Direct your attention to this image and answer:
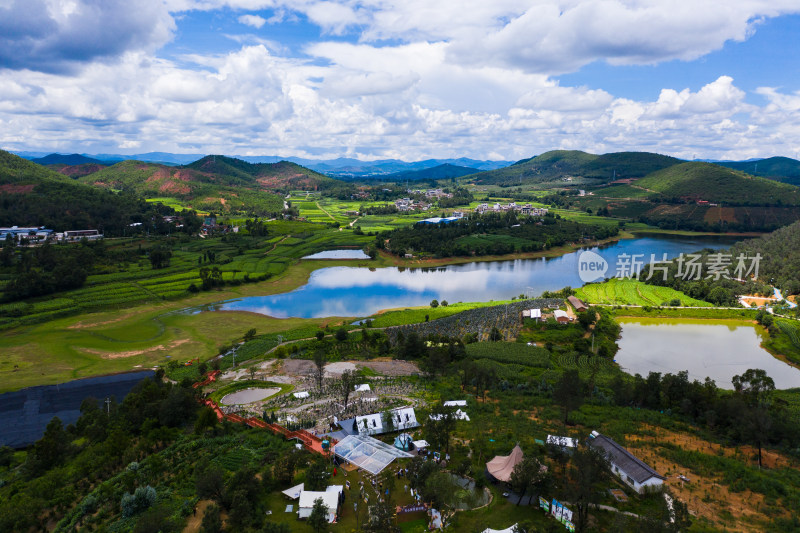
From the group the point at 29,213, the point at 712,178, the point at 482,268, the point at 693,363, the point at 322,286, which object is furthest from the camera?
the point at 712,178

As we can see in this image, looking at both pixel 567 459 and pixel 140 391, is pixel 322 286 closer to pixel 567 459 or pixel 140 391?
pixel 140 391

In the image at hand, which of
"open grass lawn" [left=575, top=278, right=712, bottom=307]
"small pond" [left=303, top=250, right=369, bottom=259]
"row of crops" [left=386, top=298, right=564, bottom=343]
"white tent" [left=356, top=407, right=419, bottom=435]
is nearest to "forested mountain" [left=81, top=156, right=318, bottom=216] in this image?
"small pond" [left=303, top=250, right=369, bottom=259]

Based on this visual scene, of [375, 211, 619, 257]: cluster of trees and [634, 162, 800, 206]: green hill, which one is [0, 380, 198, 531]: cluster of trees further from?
[634, 162, 800, 206]: green hill

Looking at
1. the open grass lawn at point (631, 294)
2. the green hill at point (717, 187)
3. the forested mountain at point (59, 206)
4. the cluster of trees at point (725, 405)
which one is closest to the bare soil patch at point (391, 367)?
the cluster of trees at point (725, 405)

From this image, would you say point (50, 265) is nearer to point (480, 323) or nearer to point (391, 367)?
point (391, 367)

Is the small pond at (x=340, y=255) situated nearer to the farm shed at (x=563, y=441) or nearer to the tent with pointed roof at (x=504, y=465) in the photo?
the farm shed at (x=563, y=441)

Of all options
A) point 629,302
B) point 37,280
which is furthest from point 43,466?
point 629,302
